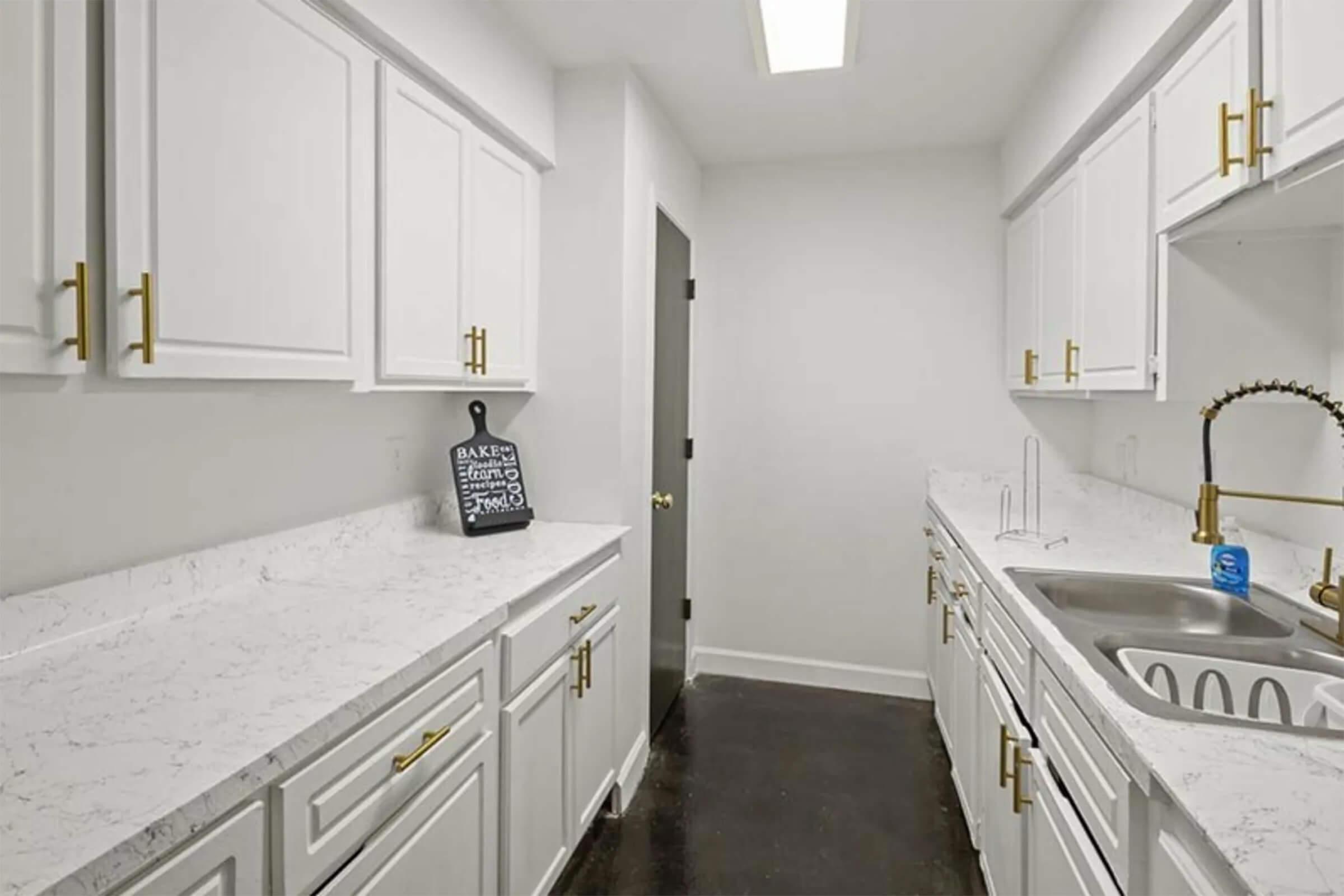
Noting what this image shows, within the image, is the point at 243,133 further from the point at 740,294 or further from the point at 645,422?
the point at 740,294

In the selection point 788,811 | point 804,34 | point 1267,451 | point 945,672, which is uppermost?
point 804,34

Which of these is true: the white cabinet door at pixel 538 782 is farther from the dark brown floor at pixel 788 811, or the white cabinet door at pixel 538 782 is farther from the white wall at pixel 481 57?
the white wall at pixel 481 57

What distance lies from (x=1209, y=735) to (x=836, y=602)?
96.9 inches

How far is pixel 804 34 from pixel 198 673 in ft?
7.23

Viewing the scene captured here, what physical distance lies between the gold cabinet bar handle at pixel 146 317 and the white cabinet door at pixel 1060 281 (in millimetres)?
2342

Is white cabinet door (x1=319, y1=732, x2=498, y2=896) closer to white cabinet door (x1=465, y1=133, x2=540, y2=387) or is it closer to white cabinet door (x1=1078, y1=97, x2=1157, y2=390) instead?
white cabinet door (x1=465, y1=133, x2=540, y2=387)

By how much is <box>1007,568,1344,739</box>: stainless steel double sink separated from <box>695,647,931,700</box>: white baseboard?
1717 millimetres

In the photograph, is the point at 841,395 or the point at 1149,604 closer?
the point at 1149,604

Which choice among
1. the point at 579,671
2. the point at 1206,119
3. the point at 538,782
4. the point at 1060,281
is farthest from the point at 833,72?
the point at 538,782

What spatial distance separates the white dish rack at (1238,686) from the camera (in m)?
1.16

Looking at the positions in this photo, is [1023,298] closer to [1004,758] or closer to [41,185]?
[1004,758]

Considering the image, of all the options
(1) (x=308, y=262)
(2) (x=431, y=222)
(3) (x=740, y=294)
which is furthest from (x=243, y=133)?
(3) (x=740, y=294)

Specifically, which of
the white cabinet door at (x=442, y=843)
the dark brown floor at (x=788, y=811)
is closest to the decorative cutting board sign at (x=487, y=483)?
the white cabinet door at (x=442, y=843)

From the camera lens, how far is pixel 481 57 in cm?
194
